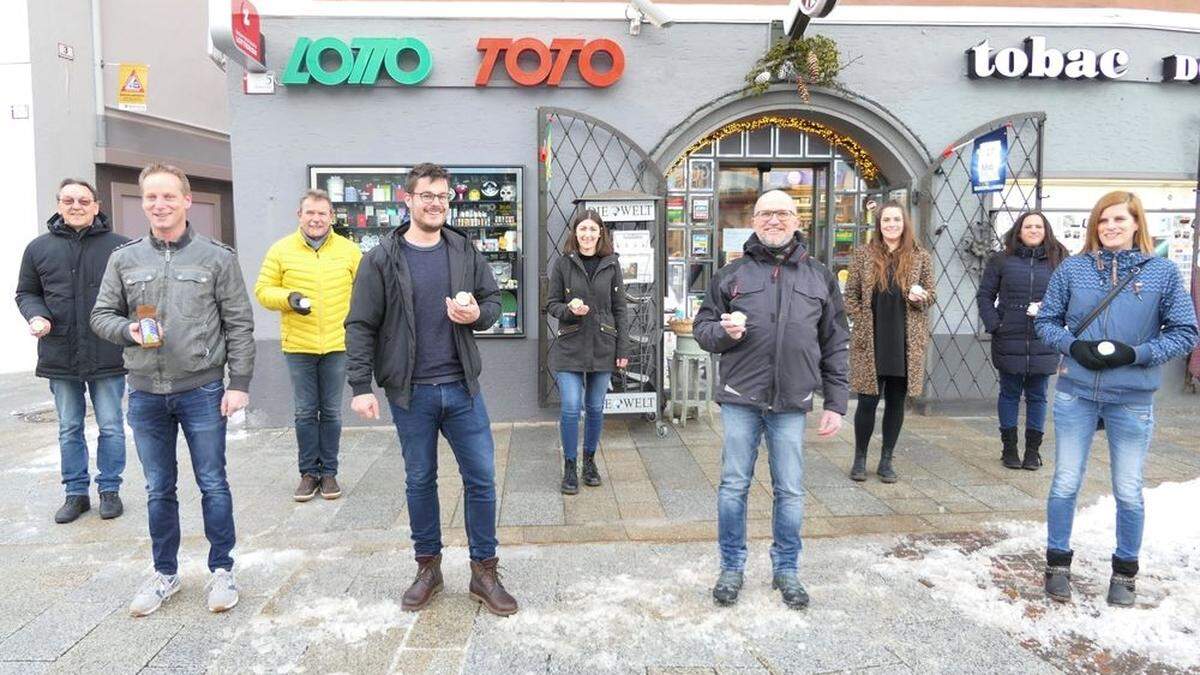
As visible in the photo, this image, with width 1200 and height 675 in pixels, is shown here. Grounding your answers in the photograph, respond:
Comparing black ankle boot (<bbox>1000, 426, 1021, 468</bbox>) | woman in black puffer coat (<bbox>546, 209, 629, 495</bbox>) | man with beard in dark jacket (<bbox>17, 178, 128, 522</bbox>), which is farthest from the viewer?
black ankle boot (<bbox>1000, 426, 1021, 468</bbox>)

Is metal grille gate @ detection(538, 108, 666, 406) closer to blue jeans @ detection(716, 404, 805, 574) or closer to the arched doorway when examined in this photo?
the arched doorway

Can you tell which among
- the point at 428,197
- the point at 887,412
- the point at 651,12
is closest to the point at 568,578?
the point at 428,197

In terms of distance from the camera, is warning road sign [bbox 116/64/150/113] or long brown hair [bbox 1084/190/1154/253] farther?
warning road sign [bbox 116/64/150/113]

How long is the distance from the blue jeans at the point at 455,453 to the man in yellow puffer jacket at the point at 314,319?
173 cm

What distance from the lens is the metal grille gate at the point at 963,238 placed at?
7.16 meters

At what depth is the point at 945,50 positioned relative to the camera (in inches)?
280

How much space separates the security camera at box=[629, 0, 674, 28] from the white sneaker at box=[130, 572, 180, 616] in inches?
216

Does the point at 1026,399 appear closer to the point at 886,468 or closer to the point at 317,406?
the point at 886,468

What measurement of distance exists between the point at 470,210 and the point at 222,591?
426cm

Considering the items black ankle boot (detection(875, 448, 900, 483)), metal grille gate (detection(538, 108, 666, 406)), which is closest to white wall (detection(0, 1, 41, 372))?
metal grille gate (detection(538, 108, 666, 406))

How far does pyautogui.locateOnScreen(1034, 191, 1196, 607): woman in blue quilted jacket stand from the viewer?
3.35 m

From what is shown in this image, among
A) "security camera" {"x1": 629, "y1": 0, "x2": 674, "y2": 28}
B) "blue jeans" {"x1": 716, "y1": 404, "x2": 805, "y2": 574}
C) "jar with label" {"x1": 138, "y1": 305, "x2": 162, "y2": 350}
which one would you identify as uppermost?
"security camera" {"x1": 629, "y1": 0, "x2": 674, "y2": 28}

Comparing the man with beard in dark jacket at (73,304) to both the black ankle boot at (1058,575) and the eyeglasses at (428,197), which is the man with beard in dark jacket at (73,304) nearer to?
the eyeglasses at (428,197)

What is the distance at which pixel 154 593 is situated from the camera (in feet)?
11.2
